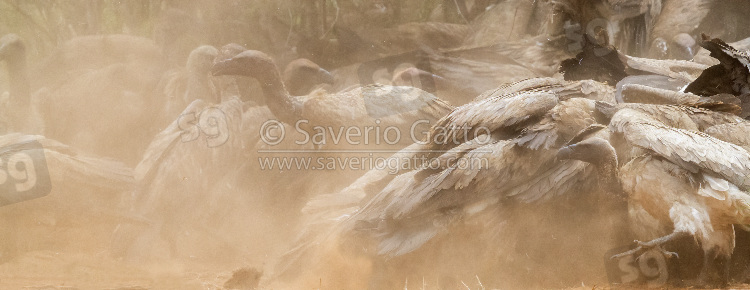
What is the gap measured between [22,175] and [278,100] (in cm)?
150

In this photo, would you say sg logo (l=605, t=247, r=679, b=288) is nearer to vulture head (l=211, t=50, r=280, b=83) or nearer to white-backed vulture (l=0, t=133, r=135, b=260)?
vulture head (l=211, t=50, r=280, b=83)

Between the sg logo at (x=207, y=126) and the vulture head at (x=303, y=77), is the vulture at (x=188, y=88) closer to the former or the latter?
the sg logo at (x=207, y=126)

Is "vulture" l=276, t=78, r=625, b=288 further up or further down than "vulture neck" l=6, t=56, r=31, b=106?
further down

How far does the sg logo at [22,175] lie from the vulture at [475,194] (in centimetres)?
Result: 157

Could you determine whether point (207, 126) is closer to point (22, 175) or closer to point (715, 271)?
point (22, 175)

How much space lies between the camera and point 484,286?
2684 millimetres

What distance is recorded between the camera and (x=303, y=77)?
4.19 meters

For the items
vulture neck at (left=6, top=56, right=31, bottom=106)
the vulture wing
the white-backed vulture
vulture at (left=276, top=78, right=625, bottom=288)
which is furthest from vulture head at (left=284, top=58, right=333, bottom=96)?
the vulture wing

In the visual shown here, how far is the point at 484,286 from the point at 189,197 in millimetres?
1961

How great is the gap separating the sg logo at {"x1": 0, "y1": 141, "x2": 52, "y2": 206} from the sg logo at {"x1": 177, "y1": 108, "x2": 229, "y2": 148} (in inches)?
32.1

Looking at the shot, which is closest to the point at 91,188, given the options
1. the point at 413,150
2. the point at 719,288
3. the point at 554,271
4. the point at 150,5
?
the point at 150,5

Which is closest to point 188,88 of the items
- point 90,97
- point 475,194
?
point 90,97

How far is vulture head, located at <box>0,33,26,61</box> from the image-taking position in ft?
13.3

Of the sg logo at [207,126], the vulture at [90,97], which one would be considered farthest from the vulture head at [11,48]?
the sg logo at [207,126]
